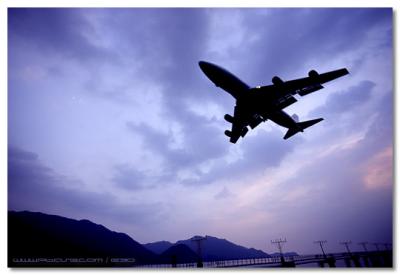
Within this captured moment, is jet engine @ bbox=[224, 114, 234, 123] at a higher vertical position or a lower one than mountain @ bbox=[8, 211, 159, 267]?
higher

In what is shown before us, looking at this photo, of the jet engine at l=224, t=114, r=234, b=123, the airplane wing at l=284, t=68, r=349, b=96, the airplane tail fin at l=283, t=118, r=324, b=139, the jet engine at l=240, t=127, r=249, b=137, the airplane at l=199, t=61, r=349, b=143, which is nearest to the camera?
the airplane wing at l=284, t=68, r=349, b=96

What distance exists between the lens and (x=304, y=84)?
9625 millimetres

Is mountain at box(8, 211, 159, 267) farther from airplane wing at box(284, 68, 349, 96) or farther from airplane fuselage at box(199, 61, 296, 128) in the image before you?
airplane wing at box(284, 68, 349, 96)

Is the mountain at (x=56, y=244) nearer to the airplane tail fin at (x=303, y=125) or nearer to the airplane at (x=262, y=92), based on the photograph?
the airplane at (x=262, y=92)

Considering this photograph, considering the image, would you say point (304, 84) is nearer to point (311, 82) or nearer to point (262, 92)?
point (311, 82)

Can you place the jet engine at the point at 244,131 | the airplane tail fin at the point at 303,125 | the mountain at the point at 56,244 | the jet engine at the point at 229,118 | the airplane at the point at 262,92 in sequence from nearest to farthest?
the mountain at the point at 56,244 < the airplane at the point at 262,92 < the jet engine at the point at 229,118 < the jet engine at the point at 244,131 < the airplane tail fin at the point at 303,125

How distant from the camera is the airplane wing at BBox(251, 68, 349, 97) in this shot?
8.92 metres

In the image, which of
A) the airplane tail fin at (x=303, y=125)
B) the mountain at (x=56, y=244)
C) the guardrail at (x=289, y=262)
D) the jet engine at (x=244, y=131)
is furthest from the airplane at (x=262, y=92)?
the mountain at (x=56, y=244)

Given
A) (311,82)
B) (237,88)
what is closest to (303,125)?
(311,82)

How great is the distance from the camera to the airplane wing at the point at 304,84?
8.92 meters

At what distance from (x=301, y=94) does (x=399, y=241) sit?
21.3 feet

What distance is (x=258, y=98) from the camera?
10.3 meters

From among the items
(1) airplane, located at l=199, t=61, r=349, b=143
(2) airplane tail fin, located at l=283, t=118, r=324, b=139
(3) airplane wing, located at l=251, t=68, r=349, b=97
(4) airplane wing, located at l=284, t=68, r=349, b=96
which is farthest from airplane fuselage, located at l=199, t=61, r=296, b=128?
(2) airplane tail fin, located at l=283, t=118, r=324, b=139
